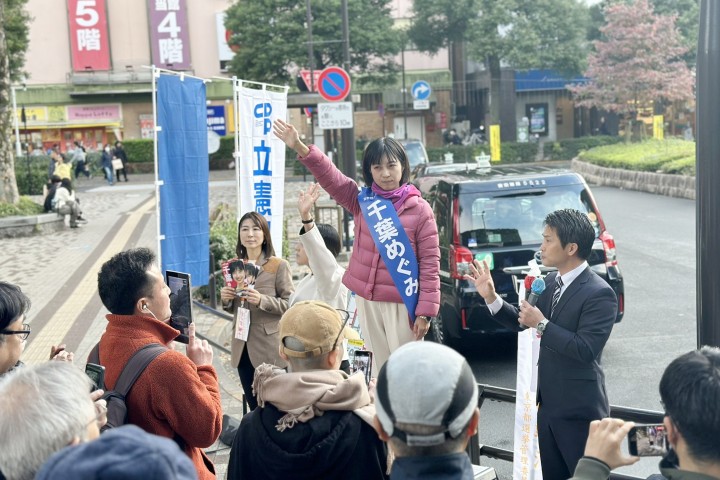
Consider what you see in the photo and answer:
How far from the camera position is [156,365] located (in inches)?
127

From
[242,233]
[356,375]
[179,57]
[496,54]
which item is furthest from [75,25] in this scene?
[356,375]

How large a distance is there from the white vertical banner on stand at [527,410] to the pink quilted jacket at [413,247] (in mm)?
774

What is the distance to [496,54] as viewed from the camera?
1544 inches

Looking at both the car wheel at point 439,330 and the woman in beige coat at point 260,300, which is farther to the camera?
the car wheel at point 439,330

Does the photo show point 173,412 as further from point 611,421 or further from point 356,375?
point 611,421

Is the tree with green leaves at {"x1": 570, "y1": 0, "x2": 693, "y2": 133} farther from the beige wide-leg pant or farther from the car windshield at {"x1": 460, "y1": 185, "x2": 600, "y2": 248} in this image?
the beige wide-leg pant

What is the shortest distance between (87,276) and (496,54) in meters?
29.2

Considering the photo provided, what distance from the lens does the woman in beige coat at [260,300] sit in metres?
5.54

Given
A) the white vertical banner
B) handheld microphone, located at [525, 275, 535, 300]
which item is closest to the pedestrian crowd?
handheld microphone, located at [525, 275, 535, 300]

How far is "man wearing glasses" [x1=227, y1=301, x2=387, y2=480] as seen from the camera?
2756 millimetres

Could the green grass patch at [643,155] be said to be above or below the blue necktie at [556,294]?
above

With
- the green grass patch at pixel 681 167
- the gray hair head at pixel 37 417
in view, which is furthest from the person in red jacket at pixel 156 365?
the green grass patch at pixel 681 167

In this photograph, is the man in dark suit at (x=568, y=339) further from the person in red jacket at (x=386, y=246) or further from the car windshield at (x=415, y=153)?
the car windshield at (x=415, y=153)

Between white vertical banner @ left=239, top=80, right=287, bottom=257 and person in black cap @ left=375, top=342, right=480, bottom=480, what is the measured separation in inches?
268
